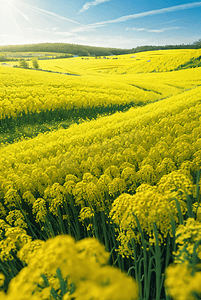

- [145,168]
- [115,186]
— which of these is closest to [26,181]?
[115,186]

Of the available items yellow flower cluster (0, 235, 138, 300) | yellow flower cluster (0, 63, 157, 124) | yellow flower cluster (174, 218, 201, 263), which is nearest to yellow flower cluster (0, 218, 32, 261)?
yellow flower cluster (0, 235, 138, 300)

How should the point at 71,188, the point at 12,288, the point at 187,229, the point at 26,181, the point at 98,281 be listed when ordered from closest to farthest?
the point at 98,281 → the point at 12,288 → the point at 187,229 → the point at 71,188 → the point at 26,181

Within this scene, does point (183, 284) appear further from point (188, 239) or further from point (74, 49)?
point (74, 49)

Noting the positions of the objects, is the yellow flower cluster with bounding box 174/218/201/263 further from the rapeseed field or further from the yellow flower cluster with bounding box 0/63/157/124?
the yellow flower cluster with bounding box 0/63/157/124

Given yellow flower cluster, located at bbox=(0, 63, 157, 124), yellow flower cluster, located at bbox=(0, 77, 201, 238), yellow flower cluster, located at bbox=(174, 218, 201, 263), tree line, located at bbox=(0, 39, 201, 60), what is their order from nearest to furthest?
yellow flower cluster, located at bbox=(174, 218, 201, 263) < yellow flower cluster, located at bbox=(0, 77, 201, 238) < yellow flower cluster, located at bbox=(0, 63, 157, 124) < tree line, located at bbox=(0, 39, 201, 60)

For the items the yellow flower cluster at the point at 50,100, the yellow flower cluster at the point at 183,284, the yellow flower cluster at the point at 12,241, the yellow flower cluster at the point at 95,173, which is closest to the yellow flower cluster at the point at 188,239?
the yellow flower cluster at the point at 183,284

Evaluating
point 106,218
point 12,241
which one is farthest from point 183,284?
point 106,218

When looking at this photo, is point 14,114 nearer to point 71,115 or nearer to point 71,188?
point 71,115

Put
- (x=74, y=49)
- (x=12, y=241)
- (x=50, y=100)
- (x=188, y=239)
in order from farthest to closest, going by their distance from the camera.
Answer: (x=74, y=49) < (x=50, y=100) < (x=12, y=241) < (x=188, y=239)
